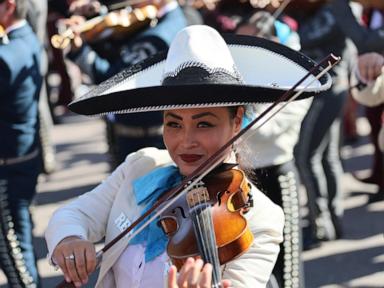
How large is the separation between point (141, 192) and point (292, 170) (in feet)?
4.79

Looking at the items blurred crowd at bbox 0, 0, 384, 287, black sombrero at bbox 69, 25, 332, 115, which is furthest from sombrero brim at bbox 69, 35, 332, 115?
blurred crowd at bbox 0, 0, 384, 287

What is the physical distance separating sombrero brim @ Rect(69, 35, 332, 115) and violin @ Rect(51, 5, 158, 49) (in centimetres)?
156

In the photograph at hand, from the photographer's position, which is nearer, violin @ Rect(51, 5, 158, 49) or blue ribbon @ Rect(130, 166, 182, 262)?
blue ribbon @ Rect(130, 166, 182, 262)

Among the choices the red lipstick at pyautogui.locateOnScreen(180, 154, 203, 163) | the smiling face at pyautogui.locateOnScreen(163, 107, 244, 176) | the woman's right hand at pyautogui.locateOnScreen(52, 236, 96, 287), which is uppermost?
the smiling face at pyautogui.locateOnScreen(163, 107, 244, 176)

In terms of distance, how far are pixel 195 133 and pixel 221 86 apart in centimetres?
14

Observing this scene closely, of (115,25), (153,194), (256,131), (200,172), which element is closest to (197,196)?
(200,172)

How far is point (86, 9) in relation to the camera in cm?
424

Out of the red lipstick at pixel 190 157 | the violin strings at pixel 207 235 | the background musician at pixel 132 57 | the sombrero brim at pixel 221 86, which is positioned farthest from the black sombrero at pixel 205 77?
the background musician at pixel 132 57

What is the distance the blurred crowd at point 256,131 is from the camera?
138 inches

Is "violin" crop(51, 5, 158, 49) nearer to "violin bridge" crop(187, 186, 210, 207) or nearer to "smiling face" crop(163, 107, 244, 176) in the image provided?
"smiling face" crop(163, 107, 244, 176)

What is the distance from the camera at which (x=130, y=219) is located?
2.24 metres

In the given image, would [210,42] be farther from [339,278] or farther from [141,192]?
[339,278]

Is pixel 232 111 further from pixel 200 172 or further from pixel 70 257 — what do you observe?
pixel 70 257

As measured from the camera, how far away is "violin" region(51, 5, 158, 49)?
3955 mm
